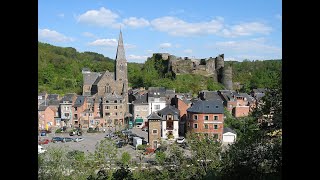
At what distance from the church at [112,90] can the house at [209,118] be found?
7184 millimetres

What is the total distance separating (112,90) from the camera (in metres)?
26.8

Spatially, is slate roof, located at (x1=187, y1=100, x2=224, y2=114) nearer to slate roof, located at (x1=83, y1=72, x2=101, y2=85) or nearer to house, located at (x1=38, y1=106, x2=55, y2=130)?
house, located at (x1=38, y1=106, x2=55, y2=130)

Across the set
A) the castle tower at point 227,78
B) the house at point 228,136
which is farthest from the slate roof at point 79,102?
the castle tower at point 227,78

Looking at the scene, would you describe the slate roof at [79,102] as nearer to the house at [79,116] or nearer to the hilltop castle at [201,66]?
the house at [79,116]

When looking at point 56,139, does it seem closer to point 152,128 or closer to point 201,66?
point 152,128

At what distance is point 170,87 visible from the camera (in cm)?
3272

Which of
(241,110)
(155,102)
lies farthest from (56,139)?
(241,110)

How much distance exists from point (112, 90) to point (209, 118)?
426 inches

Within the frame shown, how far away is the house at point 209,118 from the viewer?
18312 millimetres
